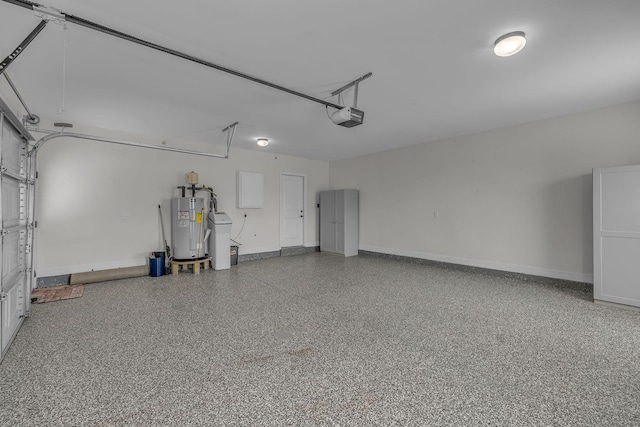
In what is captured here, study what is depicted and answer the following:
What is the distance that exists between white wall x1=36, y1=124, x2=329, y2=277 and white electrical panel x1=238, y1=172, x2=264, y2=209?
17 centimetres

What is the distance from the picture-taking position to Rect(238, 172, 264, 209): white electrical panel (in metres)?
6.53

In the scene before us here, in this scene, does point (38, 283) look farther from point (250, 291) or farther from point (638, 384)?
point (638, 384)

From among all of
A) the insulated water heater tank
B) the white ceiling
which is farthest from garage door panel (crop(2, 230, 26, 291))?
the insulated water heater tank

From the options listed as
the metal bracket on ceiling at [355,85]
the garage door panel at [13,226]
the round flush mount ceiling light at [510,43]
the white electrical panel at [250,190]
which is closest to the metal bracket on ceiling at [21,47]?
the garage door panel at [13,226]

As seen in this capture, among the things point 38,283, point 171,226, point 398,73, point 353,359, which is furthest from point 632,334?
point 38,283

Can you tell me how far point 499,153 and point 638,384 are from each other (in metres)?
3.93

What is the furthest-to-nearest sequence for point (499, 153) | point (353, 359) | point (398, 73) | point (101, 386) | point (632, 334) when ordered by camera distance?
point (499, 153), point (398, 73), point (632, 334), point (353, 359), point (101, 386)

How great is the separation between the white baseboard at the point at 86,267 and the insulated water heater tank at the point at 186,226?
0.72 metres

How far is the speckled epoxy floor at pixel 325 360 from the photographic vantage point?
170 centimetres

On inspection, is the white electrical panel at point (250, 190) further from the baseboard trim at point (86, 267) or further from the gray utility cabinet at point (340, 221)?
the baseboard trim at point (86, 267)

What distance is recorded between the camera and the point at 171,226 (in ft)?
18.4

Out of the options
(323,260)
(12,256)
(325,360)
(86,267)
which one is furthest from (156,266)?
(325,360)

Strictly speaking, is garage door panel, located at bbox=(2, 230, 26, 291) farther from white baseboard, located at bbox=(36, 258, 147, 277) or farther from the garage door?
white baseboard, located at bbox=(36, 258, 147, 277)

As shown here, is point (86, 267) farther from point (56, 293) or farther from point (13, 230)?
point (13, 230)
